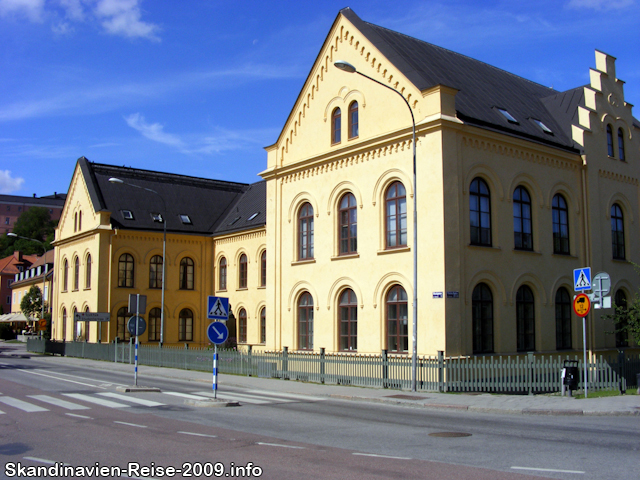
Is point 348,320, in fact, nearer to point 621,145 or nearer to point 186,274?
point 621,145

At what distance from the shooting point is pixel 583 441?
1070 cm

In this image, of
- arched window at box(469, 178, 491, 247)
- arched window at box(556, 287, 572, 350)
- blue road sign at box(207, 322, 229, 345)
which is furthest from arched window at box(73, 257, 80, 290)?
arched window at box(556, 287, 572, 350)

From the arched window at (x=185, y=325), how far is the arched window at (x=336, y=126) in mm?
21885

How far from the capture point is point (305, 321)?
28875 mm

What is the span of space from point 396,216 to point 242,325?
19880mm

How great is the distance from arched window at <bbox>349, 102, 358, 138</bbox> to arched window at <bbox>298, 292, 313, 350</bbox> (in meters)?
7.34

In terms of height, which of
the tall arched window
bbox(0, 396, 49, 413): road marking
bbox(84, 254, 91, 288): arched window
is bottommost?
bbox(0, 396, 49, 413): road marking

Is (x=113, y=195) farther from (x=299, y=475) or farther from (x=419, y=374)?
(x=299, y=475)

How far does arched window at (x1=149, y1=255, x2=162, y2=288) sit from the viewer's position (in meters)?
44.4

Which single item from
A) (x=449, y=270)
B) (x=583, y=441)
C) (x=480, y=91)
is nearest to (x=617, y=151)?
(x=480, y=91)

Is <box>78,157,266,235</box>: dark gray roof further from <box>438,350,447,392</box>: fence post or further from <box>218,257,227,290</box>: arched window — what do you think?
<box>438,350,447,392</box>: fence post

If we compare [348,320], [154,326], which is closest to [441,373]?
[348,320]

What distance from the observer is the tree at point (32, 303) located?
74375mm

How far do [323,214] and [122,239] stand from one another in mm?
20127
